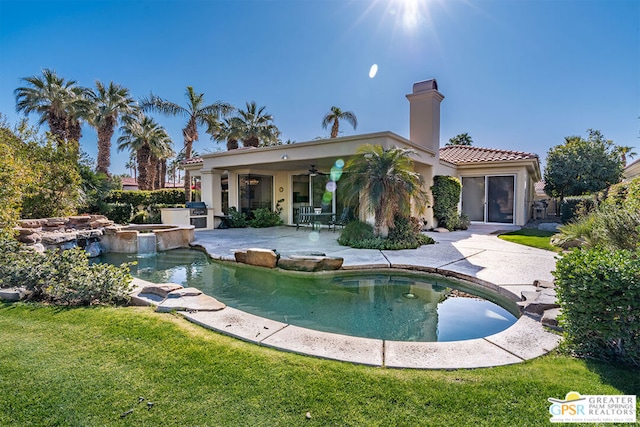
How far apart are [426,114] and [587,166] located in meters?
11.9

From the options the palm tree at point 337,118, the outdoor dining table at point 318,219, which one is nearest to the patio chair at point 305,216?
the outdoor dining table at point 318,219

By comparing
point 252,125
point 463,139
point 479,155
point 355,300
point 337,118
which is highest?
point 463,139

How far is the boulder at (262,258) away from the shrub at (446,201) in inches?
326

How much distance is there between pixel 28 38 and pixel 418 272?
47.3ft

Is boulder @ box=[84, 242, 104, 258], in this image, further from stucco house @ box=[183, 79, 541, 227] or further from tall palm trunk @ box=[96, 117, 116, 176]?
tall palm trunk @ box=[96, 117, 116, 176]

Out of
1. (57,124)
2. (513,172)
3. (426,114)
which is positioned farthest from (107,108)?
(513,172)

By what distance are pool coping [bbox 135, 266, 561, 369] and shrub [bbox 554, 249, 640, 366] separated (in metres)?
0.31

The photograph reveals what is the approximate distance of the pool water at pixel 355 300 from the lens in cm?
411

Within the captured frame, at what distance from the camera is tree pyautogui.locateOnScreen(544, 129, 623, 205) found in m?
17.5

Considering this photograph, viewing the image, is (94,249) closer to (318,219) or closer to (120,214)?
(120,214)

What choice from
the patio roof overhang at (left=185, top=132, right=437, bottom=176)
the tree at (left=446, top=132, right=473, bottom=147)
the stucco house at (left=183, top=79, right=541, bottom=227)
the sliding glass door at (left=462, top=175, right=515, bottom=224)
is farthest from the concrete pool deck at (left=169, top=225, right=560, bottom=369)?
the tree at (left=446, top=132, right=473, bottom=147)

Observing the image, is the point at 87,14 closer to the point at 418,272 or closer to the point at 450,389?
the point at 418,272

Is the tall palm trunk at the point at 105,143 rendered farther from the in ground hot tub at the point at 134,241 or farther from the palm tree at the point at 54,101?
the in ground hot tub at the point at 134,241

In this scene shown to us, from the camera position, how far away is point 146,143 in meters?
23.6
